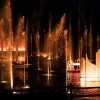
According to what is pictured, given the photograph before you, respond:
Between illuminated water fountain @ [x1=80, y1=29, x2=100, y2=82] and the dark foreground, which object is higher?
illuminated water fountain @ [x1=80, y1=29, x2=100, y2=82]

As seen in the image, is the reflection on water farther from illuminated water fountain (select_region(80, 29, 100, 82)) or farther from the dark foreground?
the dark foreground

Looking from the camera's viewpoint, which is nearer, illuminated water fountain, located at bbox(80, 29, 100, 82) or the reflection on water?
the reflection on water

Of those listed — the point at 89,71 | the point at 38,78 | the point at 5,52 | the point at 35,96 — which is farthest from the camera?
the point at 5,52

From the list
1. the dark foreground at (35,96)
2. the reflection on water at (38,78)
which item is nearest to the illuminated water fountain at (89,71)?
the reflection on water at (38,78)

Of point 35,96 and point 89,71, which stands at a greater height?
point 89,71

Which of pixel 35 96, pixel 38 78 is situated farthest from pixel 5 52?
pixel 35 96

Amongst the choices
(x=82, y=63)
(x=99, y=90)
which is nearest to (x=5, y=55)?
(x=82, y=63)

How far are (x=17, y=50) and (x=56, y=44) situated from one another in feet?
39.9

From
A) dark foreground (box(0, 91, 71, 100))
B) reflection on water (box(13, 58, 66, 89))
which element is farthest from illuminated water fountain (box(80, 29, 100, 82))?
dark foreground (box(0, 91, 71, 100))

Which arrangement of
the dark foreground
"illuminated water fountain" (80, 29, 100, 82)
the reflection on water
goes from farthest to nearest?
"illuminated water fountain" (80, 29, 100, 82)
the reflection on water
the dark foreground

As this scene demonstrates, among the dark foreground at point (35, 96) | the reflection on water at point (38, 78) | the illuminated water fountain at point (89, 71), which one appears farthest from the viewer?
the illuminated water fountain at point (89, 71)

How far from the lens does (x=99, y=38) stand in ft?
196

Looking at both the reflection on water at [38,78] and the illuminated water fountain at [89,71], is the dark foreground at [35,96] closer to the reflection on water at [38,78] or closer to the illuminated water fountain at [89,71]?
the reflection on water at [38,78]

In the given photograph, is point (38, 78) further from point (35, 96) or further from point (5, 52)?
point (5, 52)
